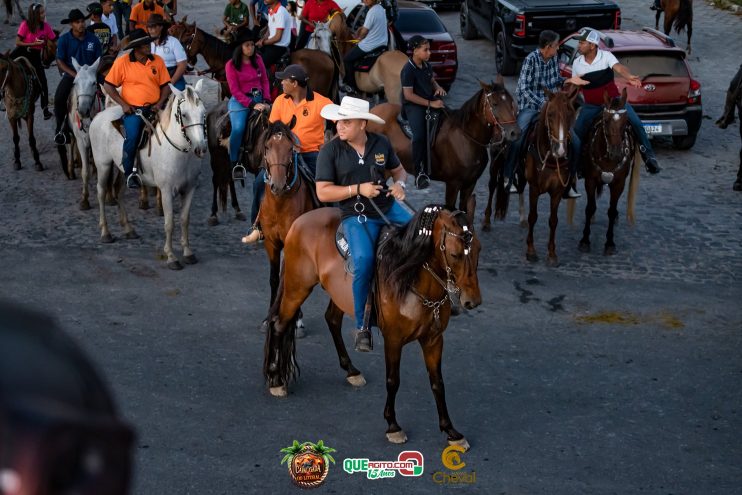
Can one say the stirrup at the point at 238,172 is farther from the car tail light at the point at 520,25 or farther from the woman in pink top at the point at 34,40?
the car tail light at the point at 520,25

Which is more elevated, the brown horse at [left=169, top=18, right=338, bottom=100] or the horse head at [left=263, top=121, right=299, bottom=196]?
the horse head at [left=263, top=121, right=299, bottom=196]

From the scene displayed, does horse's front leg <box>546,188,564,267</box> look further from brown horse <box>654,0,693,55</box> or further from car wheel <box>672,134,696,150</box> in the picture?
brown horse <box>654,0,693,55</box>

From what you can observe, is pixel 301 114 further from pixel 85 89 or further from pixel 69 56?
pixel 69 56

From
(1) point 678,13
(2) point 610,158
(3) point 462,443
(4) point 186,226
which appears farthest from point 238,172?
(1) point 678,13

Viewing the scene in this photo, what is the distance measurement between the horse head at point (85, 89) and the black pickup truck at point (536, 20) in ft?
34.6

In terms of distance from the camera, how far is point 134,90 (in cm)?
1291

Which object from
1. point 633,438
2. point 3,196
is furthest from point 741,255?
point 3,196

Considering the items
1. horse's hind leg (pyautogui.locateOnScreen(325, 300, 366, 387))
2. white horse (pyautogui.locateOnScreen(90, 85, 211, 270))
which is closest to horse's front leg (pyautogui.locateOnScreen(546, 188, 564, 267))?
horse's hind leg (pyautogui.locateOnScreen(325, 300, 366, 387))

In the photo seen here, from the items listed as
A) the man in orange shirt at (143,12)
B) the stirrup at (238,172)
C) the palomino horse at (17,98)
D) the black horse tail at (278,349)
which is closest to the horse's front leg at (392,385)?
the black horse tail at (278,349)

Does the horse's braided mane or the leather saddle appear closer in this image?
the horse's braided mane

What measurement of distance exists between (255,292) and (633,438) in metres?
5.09

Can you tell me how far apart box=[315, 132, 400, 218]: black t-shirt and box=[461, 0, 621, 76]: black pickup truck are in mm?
14461

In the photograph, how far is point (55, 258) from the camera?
13.3m

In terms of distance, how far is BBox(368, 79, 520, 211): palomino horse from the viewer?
12812 millimetres
